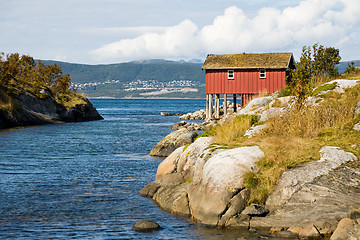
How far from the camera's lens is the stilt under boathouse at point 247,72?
4688 cm

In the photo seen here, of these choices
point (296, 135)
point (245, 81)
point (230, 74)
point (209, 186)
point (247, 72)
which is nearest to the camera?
point (209, 186)

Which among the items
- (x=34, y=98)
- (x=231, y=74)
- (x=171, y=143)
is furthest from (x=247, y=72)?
(x=34, y=98)

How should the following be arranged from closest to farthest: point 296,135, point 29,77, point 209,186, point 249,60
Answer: point 209,186
point 296,135
point 249,60
point 29,77

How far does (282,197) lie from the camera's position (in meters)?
12.9

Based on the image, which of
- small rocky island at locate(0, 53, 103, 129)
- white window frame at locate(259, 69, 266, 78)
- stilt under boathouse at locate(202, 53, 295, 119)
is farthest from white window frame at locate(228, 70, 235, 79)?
small rocky island at locate(0, 53, 103, 129)

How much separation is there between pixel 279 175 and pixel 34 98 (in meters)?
48.5

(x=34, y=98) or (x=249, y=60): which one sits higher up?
(x=249, y=60)

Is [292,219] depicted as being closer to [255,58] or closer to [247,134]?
[247,134]

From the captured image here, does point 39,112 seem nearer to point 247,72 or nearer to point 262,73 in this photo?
point 247,72

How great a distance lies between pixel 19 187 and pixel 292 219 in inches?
449

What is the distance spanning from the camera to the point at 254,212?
1261 cm

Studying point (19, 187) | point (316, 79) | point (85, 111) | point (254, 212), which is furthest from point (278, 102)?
point (85, 111)

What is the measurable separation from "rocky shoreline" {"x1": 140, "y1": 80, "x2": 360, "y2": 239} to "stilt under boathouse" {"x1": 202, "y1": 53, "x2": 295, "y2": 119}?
32.4 meters

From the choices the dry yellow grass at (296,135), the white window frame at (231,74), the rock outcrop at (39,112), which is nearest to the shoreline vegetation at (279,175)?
the dry yellow grass at (296,135)
